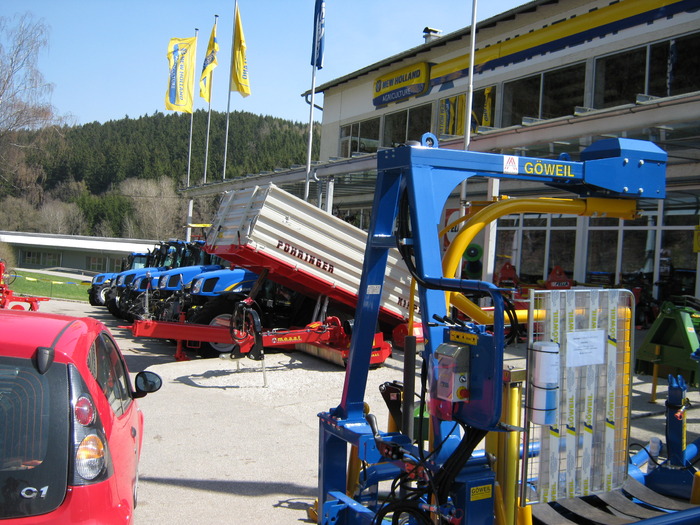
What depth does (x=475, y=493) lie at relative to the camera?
3.22 meters

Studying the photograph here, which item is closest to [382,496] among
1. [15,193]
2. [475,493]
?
[475,493]

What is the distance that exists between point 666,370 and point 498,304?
664 cm

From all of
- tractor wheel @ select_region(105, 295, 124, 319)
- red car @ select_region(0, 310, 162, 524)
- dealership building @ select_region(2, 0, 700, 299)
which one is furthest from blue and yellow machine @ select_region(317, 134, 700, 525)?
tractor wheel @ select_region(105, 295, 124, 319)

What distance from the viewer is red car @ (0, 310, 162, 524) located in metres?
2.67

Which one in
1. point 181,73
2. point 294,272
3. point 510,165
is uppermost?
point 181,73

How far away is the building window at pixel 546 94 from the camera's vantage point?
653 inches

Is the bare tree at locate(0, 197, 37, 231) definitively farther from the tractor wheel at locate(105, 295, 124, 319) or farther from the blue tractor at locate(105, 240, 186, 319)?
the tractor wheel at locate(105, 295, 124, 319)

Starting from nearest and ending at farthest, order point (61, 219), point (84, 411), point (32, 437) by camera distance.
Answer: point (32, 437)
point (84, 411)
point (61, 219)

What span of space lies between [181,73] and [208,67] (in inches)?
45.4

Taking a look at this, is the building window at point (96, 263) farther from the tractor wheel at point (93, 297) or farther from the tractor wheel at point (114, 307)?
the tractor wheel at point (114, 307)

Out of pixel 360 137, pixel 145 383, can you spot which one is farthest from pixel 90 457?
pixel 360 137

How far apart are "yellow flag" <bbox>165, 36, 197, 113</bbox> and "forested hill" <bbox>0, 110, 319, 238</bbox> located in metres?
42.1

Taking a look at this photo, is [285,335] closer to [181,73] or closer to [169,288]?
[169,288]

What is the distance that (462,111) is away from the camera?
1992cm
